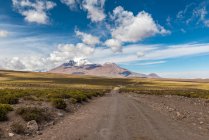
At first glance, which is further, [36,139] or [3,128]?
[3,128]

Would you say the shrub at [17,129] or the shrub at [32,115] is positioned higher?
the shrub at [32,115]

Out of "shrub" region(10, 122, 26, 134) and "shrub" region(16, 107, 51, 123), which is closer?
"shrub" region(10, 122, 26, 134)

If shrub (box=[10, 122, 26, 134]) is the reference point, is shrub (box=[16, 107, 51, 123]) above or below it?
above

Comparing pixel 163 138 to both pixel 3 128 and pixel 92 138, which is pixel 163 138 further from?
pixel 3 128

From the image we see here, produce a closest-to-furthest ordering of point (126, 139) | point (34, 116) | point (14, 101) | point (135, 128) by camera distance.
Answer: point (126, 139) < point (135, 128) < point (34, 116) < point (14, 101)

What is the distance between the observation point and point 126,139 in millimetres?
13266

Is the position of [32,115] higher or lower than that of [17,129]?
higher

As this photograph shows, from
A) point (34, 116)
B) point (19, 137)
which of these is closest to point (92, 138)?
point (19, 137)

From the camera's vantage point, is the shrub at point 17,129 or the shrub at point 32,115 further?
the shrub at point 32,115

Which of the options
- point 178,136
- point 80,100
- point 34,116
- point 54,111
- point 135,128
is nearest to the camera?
point 178,136

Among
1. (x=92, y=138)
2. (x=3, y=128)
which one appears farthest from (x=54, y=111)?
(x=92, y=138)

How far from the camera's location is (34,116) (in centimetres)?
1805

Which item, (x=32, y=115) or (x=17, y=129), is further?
(x=32, y=115)

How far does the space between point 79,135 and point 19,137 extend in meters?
3.13
